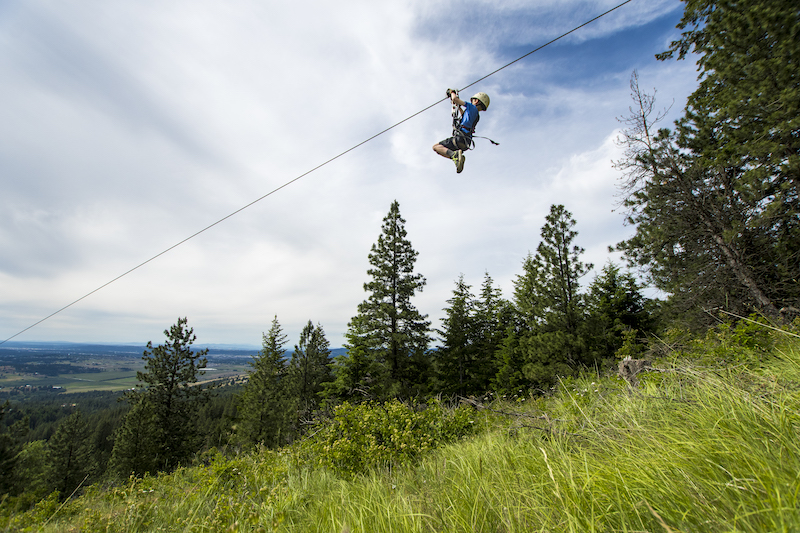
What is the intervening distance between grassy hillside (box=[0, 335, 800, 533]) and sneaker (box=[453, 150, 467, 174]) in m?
4.68

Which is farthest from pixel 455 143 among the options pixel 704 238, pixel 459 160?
pixel 704 238

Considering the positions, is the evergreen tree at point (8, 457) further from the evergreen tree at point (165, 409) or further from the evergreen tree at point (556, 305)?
the evergreen tree at point (556, 305)

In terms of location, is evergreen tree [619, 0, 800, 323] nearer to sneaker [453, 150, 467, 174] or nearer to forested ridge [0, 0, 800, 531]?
forested ridge [0, 0, 800, 531]

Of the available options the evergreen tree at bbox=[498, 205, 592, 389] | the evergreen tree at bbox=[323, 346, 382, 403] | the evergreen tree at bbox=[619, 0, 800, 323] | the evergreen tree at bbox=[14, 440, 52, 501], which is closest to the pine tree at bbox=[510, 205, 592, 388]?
the evergreen tree at bbox=[498, 205, 592, 389]

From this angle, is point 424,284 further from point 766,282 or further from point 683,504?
point 683,504

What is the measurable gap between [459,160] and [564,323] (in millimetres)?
15128

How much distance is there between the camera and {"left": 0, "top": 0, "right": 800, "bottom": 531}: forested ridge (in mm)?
5355

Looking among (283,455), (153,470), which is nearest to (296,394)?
(153,470)

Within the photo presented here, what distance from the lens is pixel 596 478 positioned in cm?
182

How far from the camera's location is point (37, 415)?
331ft

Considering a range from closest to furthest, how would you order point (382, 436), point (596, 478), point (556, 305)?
1. point (596, 478)
2. point (382, 436)
3. point (556, 305)

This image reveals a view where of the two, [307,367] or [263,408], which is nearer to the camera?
[263,408]

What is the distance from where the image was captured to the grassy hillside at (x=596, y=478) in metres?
1.45

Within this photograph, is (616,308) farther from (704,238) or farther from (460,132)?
(460,132)
